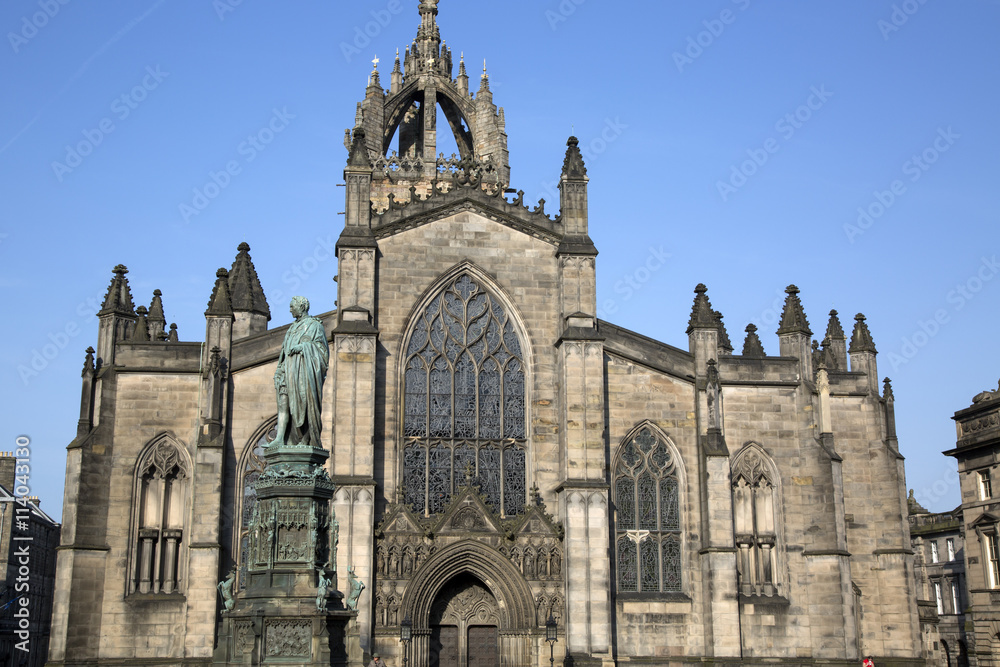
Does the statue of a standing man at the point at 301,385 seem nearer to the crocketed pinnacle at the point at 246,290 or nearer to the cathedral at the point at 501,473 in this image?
the cathedral at the point at 501,473

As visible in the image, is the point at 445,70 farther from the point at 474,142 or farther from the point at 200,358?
the point at 200,358

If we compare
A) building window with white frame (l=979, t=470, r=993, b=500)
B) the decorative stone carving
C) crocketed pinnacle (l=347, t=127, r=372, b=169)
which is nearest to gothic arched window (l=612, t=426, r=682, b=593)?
crocketed pinnacle (l=347, t=127, r=372, b=169)

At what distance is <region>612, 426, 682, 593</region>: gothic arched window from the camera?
2861cm

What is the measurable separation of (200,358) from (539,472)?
30.9 feet

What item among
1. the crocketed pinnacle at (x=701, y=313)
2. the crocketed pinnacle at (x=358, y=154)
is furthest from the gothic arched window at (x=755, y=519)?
the crocketed pinnacle at (x=358, y=154)

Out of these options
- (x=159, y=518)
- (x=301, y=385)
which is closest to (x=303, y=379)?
(x=301, y=385)

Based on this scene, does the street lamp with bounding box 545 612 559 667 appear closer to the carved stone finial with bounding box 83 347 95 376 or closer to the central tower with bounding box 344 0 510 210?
the carved stone finial with bounding box 83 347 95 376

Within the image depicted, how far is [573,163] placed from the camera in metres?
30.5

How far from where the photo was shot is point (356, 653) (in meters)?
16.7

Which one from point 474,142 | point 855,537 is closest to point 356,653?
point 855,537

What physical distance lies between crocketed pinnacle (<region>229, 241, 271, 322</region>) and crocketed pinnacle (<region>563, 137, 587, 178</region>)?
1349 centimetres

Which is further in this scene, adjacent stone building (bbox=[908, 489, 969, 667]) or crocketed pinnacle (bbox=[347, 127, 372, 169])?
adjacent stone building (bbox=[908, 489, 969, 667])

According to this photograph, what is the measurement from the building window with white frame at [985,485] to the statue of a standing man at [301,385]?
34302mm

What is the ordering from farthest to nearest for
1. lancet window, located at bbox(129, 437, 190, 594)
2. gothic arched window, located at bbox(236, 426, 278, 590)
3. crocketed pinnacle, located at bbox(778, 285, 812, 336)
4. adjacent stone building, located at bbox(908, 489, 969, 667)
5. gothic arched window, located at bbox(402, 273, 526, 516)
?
adjacent stone building, located at bbox(908, 489, 969, 667), crocketed pinnacle, located at bbox(778, 285, 812, 336), gothic arched window, located at bbox(402, 273, 526, 516), gothic arched window, located at bbox(236, 426, 278, 590), lancet window, located at bbox(129, 437, 190, 594)
